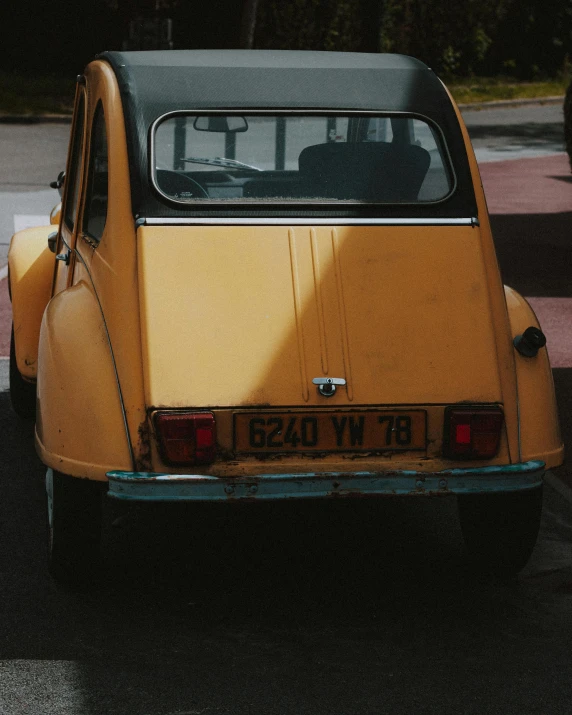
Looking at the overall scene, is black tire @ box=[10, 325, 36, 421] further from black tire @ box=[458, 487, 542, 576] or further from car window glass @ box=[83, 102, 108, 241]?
black tire @ box=[458, 487, 542, 576]

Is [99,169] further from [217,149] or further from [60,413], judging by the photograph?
[60,413]

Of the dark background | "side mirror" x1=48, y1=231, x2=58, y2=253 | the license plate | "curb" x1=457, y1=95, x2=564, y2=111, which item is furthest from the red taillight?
"curb" x1=457, y1=95, x2=564, y2=111

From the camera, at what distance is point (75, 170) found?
6.14m

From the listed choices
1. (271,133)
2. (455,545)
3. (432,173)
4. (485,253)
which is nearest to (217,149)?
(271,133)

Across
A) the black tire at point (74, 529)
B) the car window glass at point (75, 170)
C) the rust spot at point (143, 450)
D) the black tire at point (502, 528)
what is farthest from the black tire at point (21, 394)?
the black tire at point (502, 528)

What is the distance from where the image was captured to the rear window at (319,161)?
5.20 metres

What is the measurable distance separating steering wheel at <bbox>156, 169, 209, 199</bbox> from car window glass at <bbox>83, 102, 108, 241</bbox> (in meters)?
0.25

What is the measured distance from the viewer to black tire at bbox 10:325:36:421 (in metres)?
7.27

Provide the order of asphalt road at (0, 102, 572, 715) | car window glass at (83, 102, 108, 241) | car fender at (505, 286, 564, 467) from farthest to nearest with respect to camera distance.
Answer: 1. car window glass at (83, 102, 108, 241)
2. car fender at (505, 286, 564, 467)
3. asphalt road at (0, 102, 572, 715)

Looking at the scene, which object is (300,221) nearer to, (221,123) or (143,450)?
(221,123)

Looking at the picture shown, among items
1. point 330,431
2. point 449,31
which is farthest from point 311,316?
point 449,31

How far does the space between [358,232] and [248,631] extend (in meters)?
1.58

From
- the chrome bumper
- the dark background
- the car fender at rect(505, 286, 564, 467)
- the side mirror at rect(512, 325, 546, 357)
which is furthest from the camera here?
the dark background

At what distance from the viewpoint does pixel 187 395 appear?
4.52 meters
